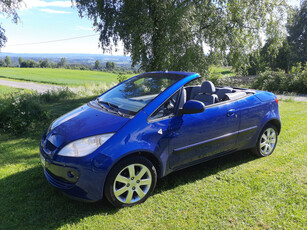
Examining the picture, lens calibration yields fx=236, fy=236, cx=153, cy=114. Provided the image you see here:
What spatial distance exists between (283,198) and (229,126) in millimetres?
1181

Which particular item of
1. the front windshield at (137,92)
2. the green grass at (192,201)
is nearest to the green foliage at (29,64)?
the green grass at (192,201)

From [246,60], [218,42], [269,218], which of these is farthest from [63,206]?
[246,60]

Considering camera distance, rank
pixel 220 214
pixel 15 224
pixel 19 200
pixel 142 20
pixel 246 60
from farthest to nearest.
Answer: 1. pixel 246 60
2. pixel 142 20
3. pixel 19 200
4. pixel 220 214
5. pixel 15 224

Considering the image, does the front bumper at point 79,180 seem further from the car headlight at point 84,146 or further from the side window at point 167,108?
the side window at point 167,108

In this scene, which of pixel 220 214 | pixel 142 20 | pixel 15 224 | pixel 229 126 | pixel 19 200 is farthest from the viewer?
pixel 142 20

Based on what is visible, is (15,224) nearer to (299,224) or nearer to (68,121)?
(68,121)

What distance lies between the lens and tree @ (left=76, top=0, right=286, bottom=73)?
10234mm

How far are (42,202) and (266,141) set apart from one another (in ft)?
12.4

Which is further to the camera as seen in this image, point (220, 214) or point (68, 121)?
point (68, 121)

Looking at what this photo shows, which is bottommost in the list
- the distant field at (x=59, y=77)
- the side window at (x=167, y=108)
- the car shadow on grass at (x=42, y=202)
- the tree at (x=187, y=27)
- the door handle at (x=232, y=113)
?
the distant field at (x=59, y=77)

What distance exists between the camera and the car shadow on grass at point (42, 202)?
8.61ft

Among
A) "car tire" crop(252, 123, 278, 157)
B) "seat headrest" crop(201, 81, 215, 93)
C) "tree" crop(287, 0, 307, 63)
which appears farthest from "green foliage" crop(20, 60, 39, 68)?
"car tire" crop(252, 123, 278, 157)

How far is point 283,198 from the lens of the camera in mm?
3064

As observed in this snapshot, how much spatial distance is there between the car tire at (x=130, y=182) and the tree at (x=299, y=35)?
41.8 m
